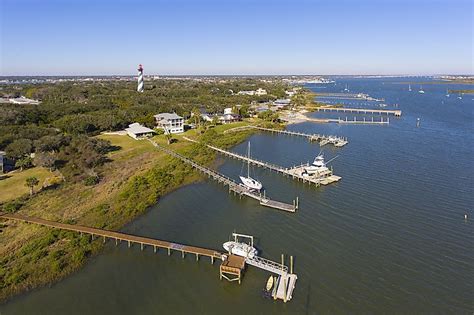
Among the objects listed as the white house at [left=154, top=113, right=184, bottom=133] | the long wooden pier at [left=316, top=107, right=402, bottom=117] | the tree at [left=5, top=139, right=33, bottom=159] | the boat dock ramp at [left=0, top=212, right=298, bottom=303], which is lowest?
the boat dock ramp at [left=0, top=212, right=298, bottom=303]

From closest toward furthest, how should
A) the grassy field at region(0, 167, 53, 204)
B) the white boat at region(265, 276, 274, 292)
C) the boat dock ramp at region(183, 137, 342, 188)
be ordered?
the white boat at region(265, 276, 274, 292), the grassy field at region(0, 167, 53, 204), the boat dock ramp at region(183, 137, 342, 188)

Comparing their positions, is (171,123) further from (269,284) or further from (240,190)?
(269,284)

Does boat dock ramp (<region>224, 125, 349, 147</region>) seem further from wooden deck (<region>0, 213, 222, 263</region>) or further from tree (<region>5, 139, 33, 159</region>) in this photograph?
wooden deck (<region>0, 213, 222, 263</region>)

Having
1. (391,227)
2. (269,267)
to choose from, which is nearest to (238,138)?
(391,227)

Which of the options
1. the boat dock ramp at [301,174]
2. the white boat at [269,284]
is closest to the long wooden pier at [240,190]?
the boat dock ramp at [301,174]

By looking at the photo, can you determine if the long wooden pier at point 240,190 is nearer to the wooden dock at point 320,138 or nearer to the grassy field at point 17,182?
the grassy field at point 17,182

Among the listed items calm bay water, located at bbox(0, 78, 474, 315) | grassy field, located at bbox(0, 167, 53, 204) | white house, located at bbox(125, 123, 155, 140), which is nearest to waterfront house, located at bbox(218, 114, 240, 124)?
white house, located at bbox(125, 123, 155, 140)

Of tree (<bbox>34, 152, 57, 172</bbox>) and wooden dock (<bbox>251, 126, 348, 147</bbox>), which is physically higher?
wooden dock (<bbox>251, 126, 348, 147</bbox>)

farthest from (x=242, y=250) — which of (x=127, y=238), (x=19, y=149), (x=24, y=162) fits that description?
(x=19, y=149)
